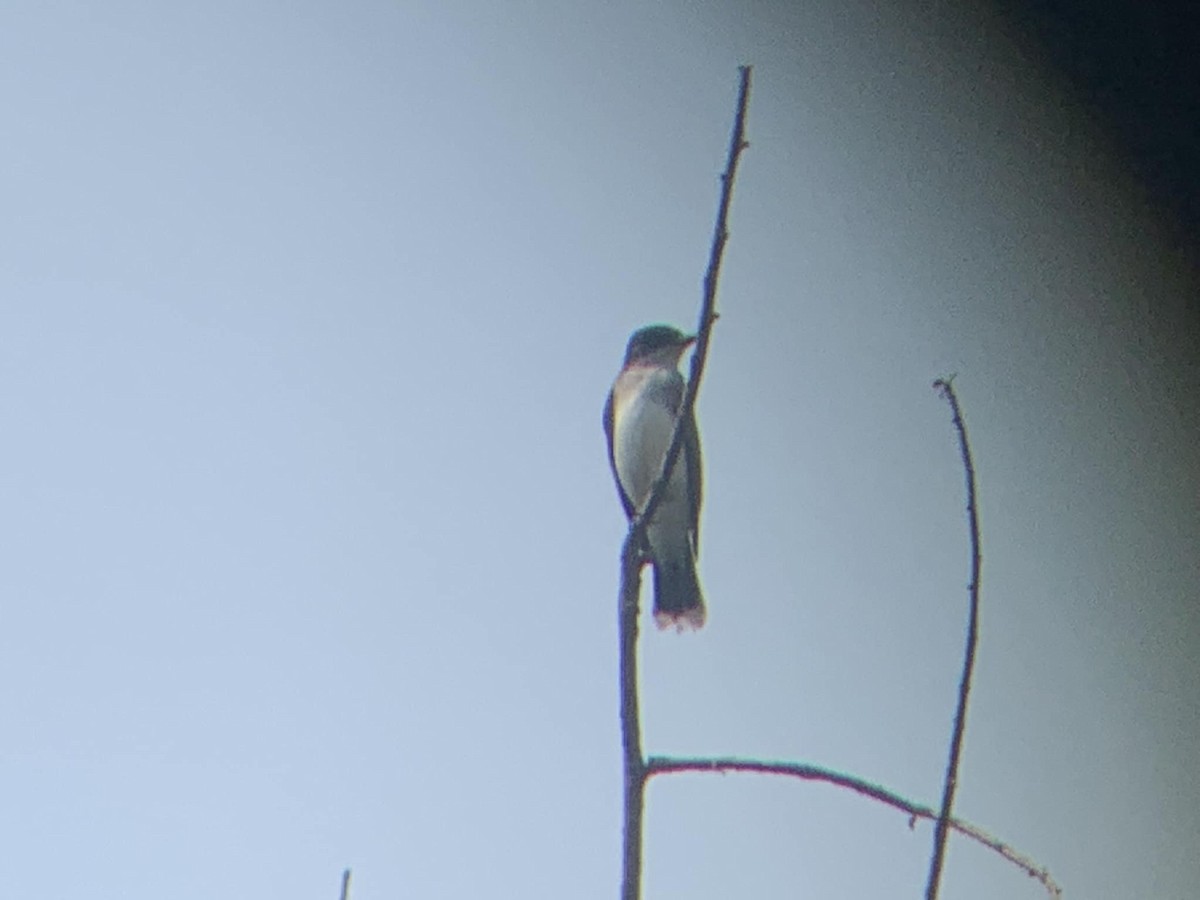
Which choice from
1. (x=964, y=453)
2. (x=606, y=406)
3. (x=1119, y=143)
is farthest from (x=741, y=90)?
(x=606, y=406)

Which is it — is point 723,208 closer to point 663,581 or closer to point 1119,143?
point 1119,143

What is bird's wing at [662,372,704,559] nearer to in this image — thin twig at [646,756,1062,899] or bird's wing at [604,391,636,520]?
bird's wing at [604,391,636,520]

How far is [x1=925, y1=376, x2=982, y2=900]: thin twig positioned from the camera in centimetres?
→ 95

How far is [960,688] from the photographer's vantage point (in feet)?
3.42

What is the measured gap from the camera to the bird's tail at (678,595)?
3287mm

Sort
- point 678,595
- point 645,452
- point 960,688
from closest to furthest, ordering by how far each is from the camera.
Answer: point 960,688
point 678,595
point 645,452

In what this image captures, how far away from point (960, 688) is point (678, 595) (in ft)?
7.65

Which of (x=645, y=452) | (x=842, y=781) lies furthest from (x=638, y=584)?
(x=645, y=452)

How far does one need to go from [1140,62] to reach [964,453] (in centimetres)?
211

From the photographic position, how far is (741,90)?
1.23 metres

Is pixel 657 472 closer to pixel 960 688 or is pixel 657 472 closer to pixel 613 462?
pixel 613 462

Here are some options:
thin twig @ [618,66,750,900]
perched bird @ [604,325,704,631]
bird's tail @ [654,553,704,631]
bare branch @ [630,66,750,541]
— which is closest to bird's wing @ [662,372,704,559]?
perched bird @ [604,325,704,631]

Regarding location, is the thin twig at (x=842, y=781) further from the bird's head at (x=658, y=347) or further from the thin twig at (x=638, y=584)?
the bird's head at (x=658, y=347)

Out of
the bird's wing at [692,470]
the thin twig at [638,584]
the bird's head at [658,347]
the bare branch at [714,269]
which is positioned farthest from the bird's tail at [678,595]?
the bare branch at [714,269]
